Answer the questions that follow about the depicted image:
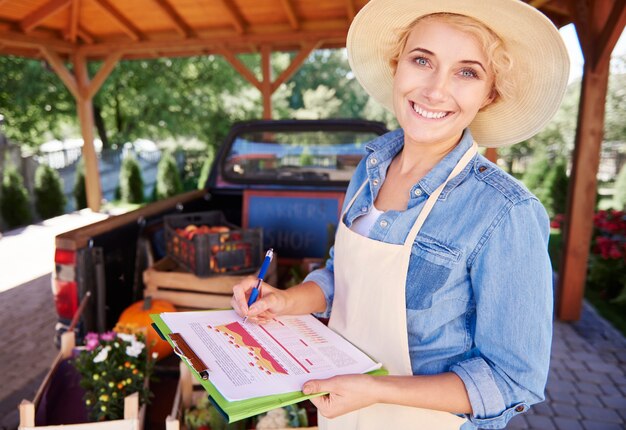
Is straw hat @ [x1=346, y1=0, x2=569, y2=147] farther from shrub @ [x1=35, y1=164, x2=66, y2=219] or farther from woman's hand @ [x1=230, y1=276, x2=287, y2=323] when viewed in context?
shrub @ [x1=35, y1=164, x2=66, y2=219]

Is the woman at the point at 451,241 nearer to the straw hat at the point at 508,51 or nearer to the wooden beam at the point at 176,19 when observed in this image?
the straw hat at the point at 508,51

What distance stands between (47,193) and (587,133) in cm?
1079

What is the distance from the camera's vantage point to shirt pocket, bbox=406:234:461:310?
3.51 feet

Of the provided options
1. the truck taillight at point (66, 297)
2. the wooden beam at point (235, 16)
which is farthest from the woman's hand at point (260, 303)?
the wooden beam at point (235, 16)

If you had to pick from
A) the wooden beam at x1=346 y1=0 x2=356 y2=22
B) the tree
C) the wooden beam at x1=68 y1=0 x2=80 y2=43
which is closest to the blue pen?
the wooden beam at x1=346 y1=0 x2=356 y2=22

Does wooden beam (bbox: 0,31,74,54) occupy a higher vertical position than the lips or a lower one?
higher

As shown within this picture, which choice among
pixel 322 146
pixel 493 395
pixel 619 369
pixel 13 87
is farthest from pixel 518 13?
pixel 13 87

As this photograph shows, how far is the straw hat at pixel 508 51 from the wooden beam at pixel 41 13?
7782mm

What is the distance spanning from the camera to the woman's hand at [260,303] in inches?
54.5

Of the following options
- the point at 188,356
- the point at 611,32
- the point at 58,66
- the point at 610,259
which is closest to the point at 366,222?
the point at 188,356

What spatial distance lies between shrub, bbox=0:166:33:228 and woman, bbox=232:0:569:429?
34.3 feet

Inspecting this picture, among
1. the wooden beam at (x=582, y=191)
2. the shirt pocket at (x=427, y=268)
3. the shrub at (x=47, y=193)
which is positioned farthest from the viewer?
the shrub at (x=47, y=193)

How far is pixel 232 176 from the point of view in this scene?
3.99m

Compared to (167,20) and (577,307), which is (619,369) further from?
(167,20)
